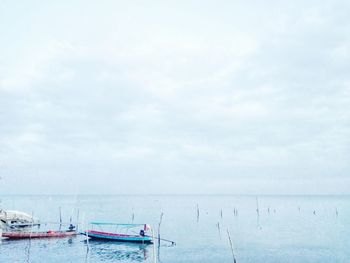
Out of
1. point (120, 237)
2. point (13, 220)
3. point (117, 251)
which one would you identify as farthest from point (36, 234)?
point (117, 251)

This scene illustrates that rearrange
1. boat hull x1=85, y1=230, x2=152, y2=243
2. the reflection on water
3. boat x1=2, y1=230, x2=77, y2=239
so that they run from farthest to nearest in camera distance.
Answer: boat x1=2, y1=230, x2=77, y2=239 → boat hull x1=85, y1=230, x2=152, y2=243 → the reflection on water

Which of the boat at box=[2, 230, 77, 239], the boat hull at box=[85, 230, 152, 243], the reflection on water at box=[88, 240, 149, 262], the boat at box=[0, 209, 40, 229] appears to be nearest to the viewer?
the reflection on water at box=[88, 240, 149, 262]

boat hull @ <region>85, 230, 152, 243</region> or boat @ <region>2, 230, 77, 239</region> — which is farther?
boat @ <region>2, 230, 77, 239</region>

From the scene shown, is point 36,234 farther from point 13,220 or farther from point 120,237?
point 120,237

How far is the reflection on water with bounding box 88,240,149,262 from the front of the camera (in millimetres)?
43231

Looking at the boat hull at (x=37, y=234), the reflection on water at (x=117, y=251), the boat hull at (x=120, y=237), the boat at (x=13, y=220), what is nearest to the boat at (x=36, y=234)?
the boat hull at (x=37, y=234)

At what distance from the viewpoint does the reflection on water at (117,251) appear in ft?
142

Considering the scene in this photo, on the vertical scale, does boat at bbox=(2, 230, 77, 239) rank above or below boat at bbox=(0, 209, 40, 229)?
below

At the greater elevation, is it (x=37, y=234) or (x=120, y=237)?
(x=37, y=234)

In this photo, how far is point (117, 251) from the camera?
47344 millimetres

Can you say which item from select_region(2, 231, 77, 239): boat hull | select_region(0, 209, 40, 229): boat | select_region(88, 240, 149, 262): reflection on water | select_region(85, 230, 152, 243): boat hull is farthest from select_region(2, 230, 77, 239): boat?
select_region(88, 240, 149, 262): reflection on water

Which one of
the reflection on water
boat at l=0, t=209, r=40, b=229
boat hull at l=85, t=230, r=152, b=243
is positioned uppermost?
boat at l=0, t=209, r=40, b=229

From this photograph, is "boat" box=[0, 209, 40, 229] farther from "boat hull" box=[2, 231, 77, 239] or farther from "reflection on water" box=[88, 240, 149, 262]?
"reflection on water" box=[88, 240, 149, 262]

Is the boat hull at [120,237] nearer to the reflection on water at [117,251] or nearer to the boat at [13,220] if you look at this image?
the reflection on water at [117,251]
